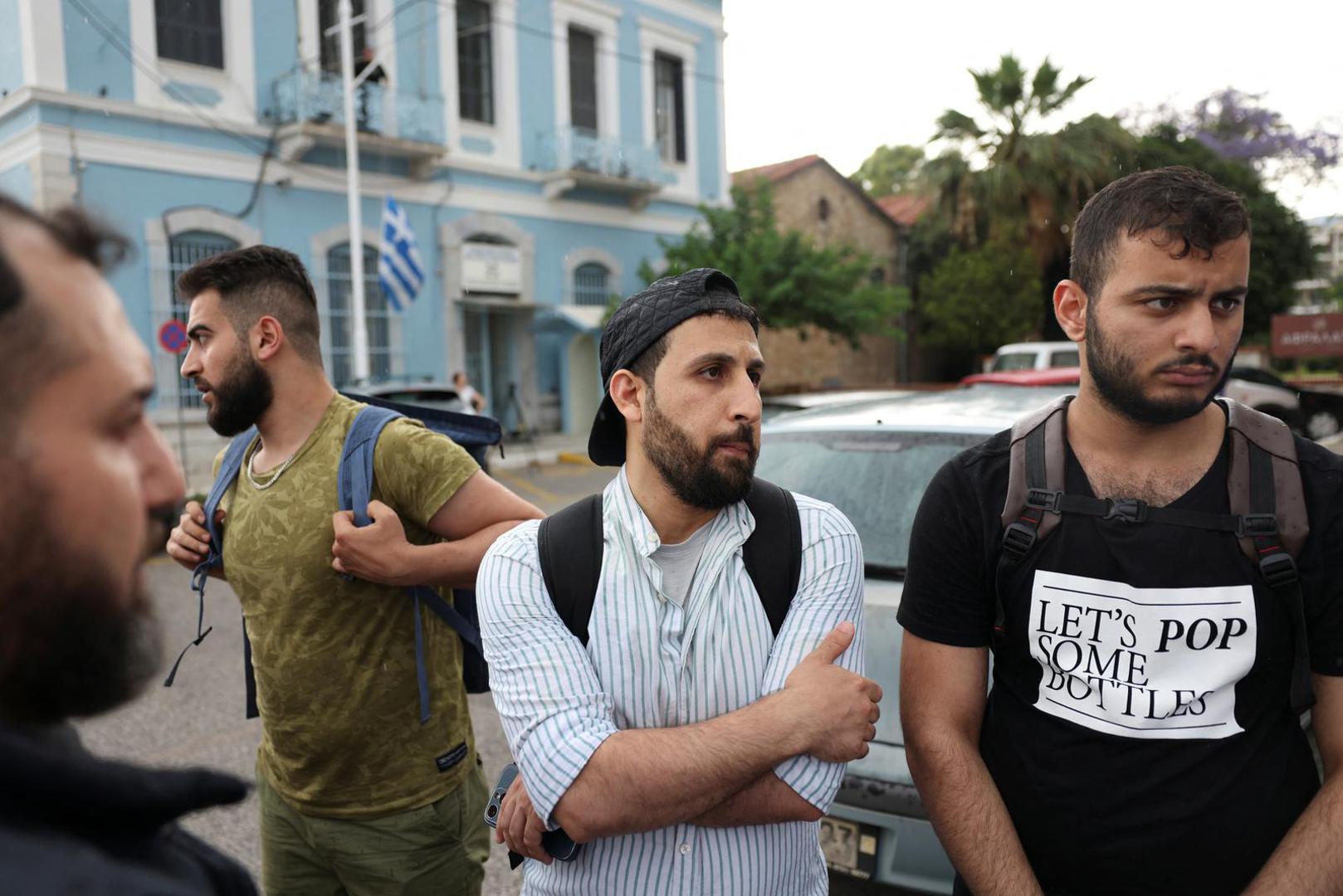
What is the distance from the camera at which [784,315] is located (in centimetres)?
1897

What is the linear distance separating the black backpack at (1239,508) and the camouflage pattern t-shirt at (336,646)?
1312 millimetres

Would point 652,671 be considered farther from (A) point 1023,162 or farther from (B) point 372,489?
(A) point 1023,162

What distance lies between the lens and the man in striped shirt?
1634 millimetres

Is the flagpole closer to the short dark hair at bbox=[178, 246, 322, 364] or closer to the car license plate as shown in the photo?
the short dark hair at bbox=[178, 246, 322, 364]

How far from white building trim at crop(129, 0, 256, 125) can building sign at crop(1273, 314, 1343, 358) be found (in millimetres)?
15973

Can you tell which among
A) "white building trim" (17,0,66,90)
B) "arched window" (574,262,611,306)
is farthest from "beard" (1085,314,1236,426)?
"arched window" (574,262,611,306)

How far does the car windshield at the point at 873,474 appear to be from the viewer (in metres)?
3.48

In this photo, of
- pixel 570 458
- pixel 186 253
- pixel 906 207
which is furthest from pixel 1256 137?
pixel 186 253

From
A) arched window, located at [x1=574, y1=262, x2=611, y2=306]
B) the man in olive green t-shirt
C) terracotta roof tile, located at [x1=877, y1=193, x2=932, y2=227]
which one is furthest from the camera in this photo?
terracotta roof tile, located at [x1=877, y1=193, x2=932, y2=227]

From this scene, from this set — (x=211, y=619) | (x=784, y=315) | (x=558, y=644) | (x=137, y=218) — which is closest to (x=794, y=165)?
(x=784, y=315)

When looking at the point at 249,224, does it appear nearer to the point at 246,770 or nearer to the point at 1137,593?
the point at 246,770

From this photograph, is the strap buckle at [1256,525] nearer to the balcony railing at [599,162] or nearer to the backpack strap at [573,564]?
the backpack strap at [573,564]

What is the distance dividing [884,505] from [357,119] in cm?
1391

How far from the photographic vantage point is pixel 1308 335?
15.9 meters
